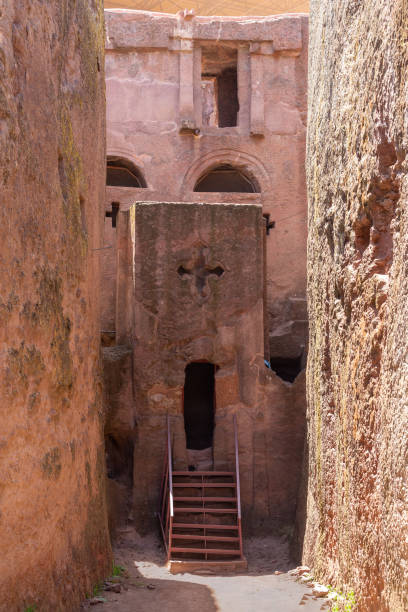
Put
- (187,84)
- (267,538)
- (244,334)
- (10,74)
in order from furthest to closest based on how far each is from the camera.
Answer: (187,84)
(244,334)
(267,538)
(10,74)

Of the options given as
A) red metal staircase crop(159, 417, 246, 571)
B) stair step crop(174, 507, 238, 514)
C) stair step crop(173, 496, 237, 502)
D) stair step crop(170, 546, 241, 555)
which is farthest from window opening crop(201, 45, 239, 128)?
stair step crop(170, 546, 241, 555)

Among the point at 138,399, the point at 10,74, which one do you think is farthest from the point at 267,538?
the point at 10,74

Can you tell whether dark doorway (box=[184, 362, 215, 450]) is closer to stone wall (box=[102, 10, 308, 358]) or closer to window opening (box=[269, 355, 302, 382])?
window opening (box=[269, 355, 302, 382])

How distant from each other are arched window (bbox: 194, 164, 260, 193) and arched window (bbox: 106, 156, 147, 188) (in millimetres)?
→ 1335

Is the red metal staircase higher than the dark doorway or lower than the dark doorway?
lower

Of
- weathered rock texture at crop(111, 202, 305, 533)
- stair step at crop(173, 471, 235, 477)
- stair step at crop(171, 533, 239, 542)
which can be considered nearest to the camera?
stair step at crop(171, 533, 239, 542)

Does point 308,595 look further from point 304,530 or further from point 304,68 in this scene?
point 304,68

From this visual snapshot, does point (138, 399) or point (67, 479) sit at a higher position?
point (138, 399)

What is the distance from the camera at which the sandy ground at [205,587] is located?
669cm

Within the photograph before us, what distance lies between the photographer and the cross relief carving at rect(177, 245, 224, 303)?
10375mm

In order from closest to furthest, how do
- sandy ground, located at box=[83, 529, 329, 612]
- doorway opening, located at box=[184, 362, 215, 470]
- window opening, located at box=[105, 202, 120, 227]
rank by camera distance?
1. sandy ground, located at box=[83, 529, 329, 612]
2. doorway opening, located at box=[184, 362, 215, 470]
3. window opening, located at box=[105, 202, 120, 227]

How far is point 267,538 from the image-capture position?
972 centimetres

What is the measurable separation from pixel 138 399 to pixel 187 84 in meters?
7.89

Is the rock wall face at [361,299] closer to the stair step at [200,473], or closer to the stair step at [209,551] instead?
the stair step at [209,551]
